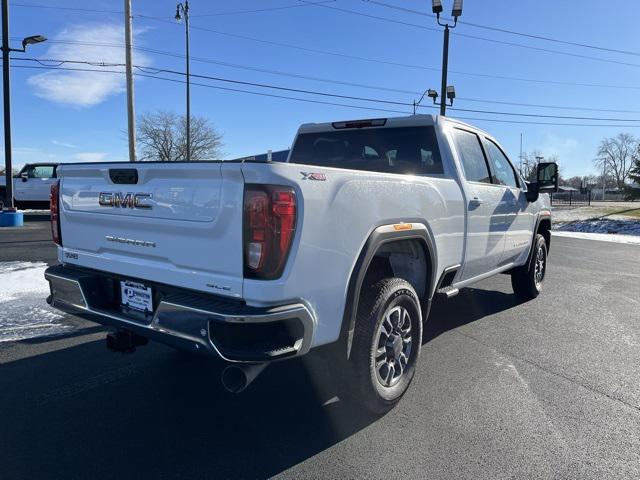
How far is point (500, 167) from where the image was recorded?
5.57 meters

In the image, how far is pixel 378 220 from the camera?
3.07m

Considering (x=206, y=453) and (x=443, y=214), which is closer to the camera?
(x=206, y=453)

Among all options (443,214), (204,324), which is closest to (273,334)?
(204,324)

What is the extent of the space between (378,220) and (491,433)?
1456 mm

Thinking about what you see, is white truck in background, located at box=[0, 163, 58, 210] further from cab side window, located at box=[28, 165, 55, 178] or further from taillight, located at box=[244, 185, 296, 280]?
taillight, located at box=[244, 185, 296, 280]

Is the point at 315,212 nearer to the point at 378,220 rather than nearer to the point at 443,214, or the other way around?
the point at 378,220

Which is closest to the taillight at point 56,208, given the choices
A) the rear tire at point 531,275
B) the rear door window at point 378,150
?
the rear door window at point 378,150

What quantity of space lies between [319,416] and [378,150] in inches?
99.7

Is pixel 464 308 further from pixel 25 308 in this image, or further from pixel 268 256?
pixel 25 308

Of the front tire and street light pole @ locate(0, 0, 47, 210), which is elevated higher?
street light pole @ locate(0, 0, 47, 210)

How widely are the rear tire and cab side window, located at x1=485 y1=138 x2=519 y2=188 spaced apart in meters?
1.08

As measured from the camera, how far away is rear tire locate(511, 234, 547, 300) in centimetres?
646

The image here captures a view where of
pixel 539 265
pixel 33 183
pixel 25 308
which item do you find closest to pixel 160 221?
pixel 25 308

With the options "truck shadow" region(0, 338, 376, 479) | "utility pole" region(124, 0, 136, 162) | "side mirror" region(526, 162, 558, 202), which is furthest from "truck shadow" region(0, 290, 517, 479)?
"utility pole" region(124, 0, 136, 162)
